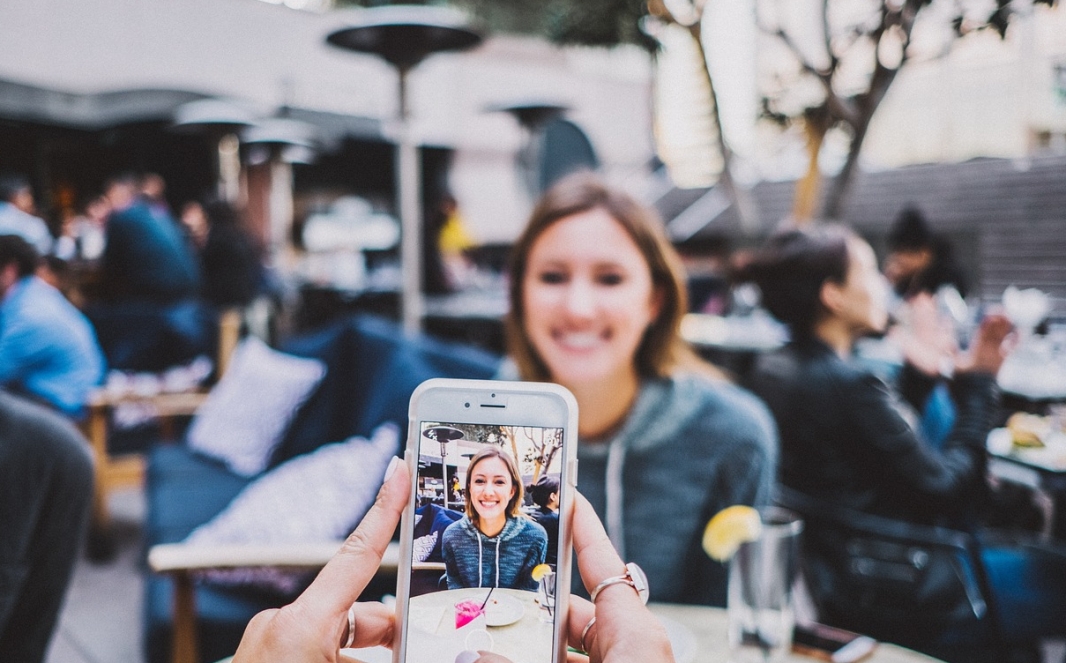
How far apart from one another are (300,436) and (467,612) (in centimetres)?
239

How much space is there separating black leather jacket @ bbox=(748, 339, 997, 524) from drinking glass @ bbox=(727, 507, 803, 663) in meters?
0.87

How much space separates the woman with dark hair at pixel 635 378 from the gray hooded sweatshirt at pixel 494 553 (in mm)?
624

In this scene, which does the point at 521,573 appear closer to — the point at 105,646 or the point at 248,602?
the point at 248,602

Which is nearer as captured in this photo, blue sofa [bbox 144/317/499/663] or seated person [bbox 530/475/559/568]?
seated person [bbox 530/475/559/568]

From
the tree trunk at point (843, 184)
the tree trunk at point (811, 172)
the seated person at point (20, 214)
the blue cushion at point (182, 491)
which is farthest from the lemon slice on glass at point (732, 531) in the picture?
the tree trunk at point (811, 172)

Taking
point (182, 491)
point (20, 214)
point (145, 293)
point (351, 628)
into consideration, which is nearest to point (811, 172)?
point (182, 491)

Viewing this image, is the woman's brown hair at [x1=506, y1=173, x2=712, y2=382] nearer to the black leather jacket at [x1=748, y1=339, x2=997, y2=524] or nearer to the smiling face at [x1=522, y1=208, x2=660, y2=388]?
the smiling face at [x1=522, y1=208, x2=660, y2=388]

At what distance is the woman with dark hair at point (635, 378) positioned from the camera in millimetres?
1254

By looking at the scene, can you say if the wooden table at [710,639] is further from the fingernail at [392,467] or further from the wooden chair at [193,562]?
the wooden chair at [193,562]

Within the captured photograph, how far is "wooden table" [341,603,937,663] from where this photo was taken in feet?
3.28

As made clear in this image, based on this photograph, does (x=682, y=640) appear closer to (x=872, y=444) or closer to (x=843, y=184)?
(x=872, y=444)

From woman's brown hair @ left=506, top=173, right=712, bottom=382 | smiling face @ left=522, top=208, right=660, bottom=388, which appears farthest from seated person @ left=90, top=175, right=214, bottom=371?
smiling face @ left=522, top=208, right=660, bottom=388

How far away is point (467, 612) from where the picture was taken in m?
0.59

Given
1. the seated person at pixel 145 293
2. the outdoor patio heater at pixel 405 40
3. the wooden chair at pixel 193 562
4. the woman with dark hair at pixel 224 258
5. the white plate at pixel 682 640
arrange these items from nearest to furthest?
the white plate at pixel 682 640
the wooden chair at pixel 193 562
the outdoor patio heater at pixel 405 40
the seated person at pixel 145 293
the woman with dark hair at pixel 224 258
